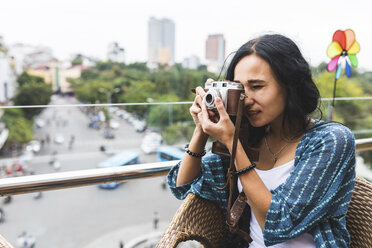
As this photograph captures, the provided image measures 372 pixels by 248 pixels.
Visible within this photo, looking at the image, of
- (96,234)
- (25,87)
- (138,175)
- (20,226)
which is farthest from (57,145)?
(138,175)

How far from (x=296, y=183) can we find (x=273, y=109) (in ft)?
0.70

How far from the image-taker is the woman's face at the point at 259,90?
0.75 metres

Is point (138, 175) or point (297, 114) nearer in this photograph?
point (297, 114)

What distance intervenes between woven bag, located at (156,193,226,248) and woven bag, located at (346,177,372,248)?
0.40 metres

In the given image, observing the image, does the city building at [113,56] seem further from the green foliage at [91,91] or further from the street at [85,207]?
the street at [85,207]

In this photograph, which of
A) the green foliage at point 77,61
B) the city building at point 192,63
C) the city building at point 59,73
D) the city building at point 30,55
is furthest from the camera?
the green foliage at point 77,61

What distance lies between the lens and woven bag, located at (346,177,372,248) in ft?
2.57

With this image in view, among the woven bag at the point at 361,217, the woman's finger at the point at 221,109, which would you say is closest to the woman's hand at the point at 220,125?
the woman's finger at the point at 221,109

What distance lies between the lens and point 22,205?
17.8 meters

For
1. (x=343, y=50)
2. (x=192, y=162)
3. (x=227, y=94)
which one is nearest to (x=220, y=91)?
(x=227, y=94)

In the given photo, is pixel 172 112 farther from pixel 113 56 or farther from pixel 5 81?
pixel 113 56

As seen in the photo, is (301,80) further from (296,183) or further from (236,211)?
(236,211)

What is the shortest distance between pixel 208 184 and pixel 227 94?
1.10ft

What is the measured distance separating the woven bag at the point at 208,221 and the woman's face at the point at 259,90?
330mm
